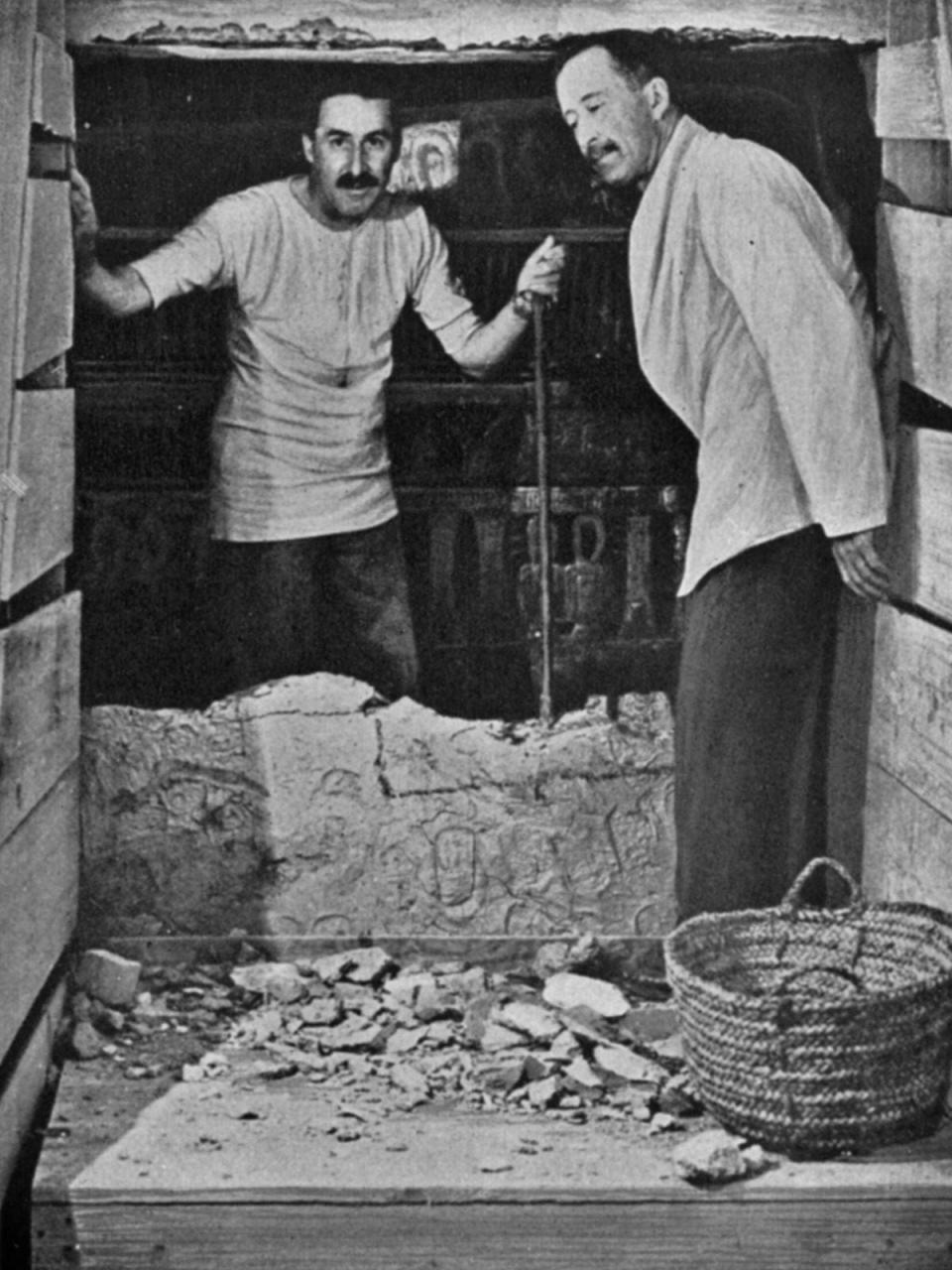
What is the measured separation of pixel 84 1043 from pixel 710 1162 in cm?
124

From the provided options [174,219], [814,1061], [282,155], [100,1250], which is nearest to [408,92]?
[282,155]

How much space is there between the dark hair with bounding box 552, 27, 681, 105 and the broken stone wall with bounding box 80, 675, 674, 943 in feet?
3.97

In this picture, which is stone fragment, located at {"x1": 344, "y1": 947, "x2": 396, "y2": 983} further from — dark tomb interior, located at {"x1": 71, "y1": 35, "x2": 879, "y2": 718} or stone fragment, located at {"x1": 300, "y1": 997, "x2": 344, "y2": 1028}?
dark tomb interior, located at {"x1": 71, "y1": 35, "x2": 879, "y2": 718}

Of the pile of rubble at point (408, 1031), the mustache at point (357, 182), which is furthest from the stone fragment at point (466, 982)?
the mustache at point (357, 182)

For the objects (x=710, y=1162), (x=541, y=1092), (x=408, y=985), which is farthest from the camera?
(x=408, y=985)

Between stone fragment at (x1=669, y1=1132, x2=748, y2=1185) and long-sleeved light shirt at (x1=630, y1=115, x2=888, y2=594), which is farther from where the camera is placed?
long-sleeved light shirt at (x1=630, y1=115, x2=888, y2=594)

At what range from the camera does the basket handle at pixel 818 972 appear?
3.22 metres

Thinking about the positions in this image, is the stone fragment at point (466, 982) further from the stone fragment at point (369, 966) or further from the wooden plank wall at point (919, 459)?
the wooden plank wall at point (919, 459)

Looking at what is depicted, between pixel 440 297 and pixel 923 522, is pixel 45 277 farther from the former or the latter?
pixel 923 522

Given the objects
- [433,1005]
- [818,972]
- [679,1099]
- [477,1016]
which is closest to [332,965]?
[433,1005]

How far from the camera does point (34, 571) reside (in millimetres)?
3432

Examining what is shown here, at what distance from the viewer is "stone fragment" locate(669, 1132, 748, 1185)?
3125 millimetres

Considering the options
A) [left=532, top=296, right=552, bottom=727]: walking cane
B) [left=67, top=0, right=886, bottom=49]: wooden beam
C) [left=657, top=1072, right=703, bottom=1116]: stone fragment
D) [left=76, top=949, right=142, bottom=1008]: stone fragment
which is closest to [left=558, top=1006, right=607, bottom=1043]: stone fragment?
[left=657, top=1072, right=703, bottom=1116]: stone fragment

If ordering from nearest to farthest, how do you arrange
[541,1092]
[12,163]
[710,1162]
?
[710,1162] < [12,163] < [541,1092]
